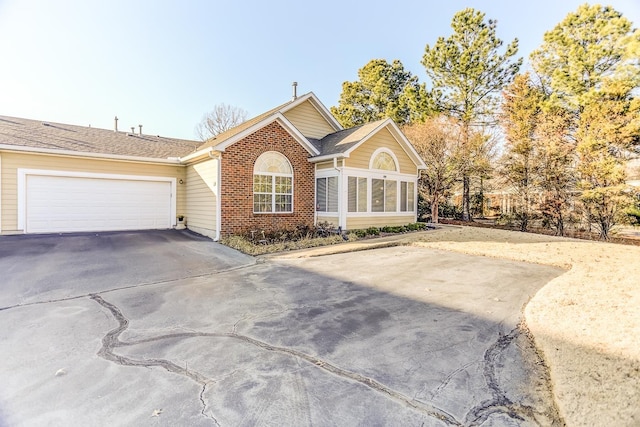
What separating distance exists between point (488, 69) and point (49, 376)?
26.3m

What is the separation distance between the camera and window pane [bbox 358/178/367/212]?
43.9ft

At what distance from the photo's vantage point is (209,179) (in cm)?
1164

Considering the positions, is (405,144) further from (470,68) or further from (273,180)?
(470,68)

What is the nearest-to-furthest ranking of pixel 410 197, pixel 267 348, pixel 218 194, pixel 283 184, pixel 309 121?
pixel 267 348 < pixel 218 194 < pixel 283 184 < pixel 410 197 < pixel 309 121

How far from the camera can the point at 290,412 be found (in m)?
2.54

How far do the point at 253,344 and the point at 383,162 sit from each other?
38.8 ft

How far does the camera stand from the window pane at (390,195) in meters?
14.5

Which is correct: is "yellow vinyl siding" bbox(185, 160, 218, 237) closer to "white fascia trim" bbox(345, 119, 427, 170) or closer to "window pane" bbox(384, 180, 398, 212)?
"white fascia trim" bbox(345, 119, 427, 170)

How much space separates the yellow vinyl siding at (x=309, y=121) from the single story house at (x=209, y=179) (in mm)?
156

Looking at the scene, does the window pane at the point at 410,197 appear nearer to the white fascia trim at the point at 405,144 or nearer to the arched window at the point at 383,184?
the arched window at the point at 383,184

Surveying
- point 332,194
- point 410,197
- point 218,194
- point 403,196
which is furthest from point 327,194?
point 410,197

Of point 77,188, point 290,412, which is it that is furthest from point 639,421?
point 77,188

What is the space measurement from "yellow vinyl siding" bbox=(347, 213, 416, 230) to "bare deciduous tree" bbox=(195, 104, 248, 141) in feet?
79.7

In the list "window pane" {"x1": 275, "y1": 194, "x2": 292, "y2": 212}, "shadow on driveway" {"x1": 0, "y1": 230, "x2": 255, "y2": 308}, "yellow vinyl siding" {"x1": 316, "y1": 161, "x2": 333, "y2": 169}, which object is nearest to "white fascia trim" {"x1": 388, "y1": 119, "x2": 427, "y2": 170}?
"yellow vinyl siding" {"x1": 316, "y1": 161, "x2": 333, "y2": 169}
